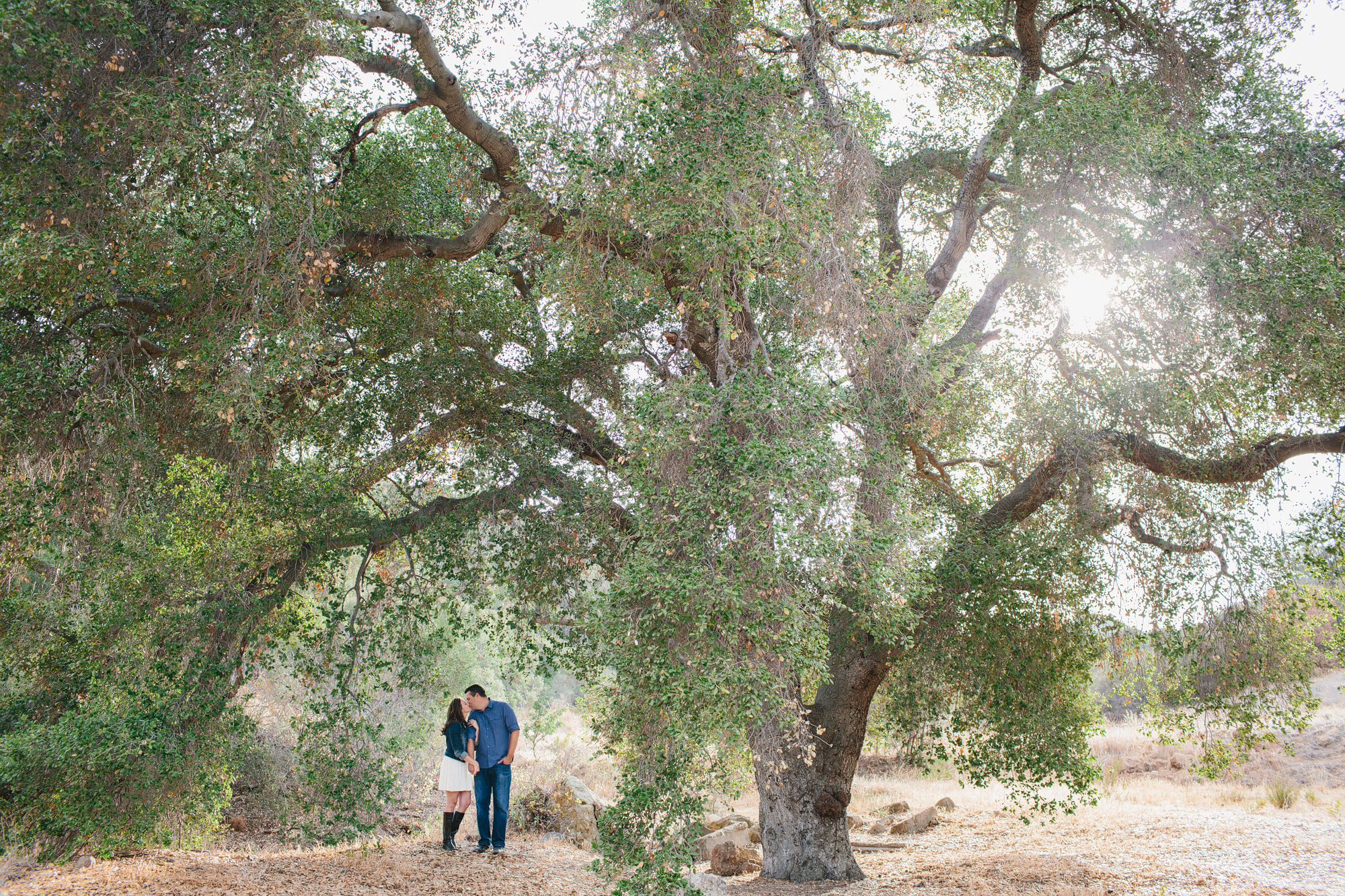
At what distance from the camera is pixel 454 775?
722 cm

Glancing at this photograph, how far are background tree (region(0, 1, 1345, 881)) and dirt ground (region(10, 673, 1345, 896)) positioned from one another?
933 millimetres

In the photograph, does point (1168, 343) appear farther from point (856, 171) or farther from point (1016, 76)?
point (1016, 76)

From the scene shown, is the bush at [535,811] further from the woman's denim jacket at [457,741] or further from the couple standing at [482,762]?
the woman's denim jacket at [457,741]

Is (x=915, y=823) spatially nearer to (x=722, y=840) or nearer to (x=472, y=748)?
(x=722, y=840)

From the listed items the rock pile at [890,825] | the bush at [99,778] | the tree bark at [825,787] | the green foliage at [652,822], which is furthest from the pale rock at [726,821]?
the bush at [99,778]

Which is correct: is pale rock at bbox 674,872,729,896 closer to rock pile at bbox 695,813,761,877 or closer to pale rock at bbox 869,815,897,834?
rock pile at bbox 695,813,761,877

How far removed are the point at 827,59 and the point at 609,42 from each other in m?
2.20

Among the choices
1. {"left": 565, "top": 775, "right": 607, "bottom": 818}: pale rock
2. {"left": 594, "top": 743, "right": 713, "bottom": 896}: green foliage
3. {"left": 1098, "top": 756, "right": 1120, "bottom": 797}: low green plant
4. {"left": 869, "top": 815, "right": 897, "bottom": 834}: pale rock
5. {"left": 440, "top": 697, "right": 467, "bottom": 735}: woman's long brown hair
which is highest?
{"left": 440, "top": 697, "right": 467, "bottom": 735}: woman's long brown hair

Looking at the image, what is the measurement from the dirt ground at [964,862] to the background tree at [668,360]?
0.93m

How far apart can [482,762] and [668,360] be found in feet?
13.8

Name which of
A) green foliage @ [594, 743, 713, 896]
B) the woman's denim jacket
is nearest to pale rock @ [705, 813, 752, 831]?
the woman's denim jacket

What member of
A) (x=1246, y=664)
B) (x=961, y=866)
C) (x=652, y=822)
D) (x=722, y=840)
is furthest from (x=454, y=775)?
(x=1246, y=664)

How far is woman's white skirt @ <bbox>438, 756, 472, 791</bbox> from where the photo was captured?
7.20m

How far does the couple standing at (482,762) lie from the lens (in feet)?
23.4
